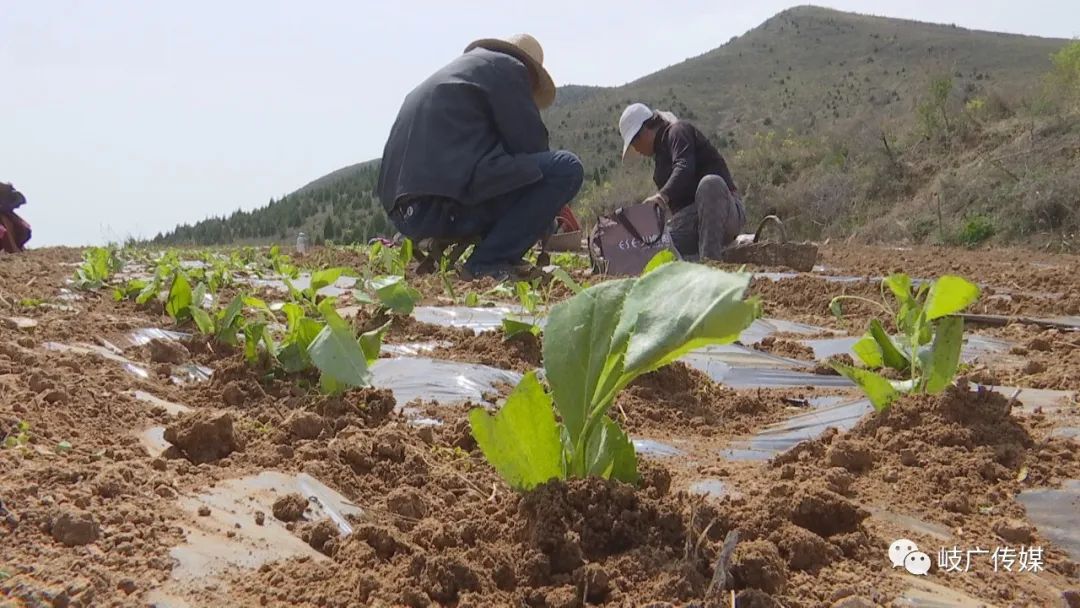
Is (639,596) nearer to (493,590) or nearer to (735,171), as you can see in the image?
(493,590)

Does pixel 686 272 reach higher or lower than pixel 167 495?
higher

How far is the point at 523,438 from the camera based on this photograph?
105 cm

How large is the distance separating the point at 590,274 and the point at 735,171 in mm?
14757

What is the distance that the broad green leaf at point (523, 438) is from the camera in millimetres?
1033

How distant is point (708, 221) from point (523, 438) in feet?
16.8

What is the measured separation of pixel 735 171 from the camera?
19203 mm

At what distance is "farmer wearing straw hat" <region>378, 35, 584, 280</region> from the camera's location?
493cm

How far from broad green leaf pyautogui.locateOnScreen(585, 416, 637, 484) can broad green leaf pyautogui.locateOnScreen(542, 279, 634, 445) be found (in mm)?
61

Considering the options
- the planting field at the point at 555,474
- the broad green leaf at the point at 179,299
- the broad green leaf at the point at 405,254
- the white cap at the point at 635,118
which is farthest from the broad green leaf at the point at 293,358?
the white cap at the point at 635,118

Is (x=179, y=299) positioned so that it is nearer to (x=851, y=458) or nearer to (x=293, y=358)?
(x=293, y=358)

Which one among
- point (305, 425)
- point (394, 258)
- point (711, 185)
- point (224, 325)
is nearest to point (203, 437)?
point (305, 425)

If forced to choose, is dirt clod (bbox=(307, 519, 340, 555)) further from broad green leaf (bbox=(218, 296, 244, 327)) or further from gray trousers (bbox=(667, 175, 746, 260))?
gray trousers (bbox=(667, 175, 746, 260))

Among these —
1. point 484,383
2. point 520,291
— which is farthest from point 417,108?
point 484,383

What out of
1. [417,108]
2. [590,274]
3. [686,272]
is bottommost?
[590,274]
